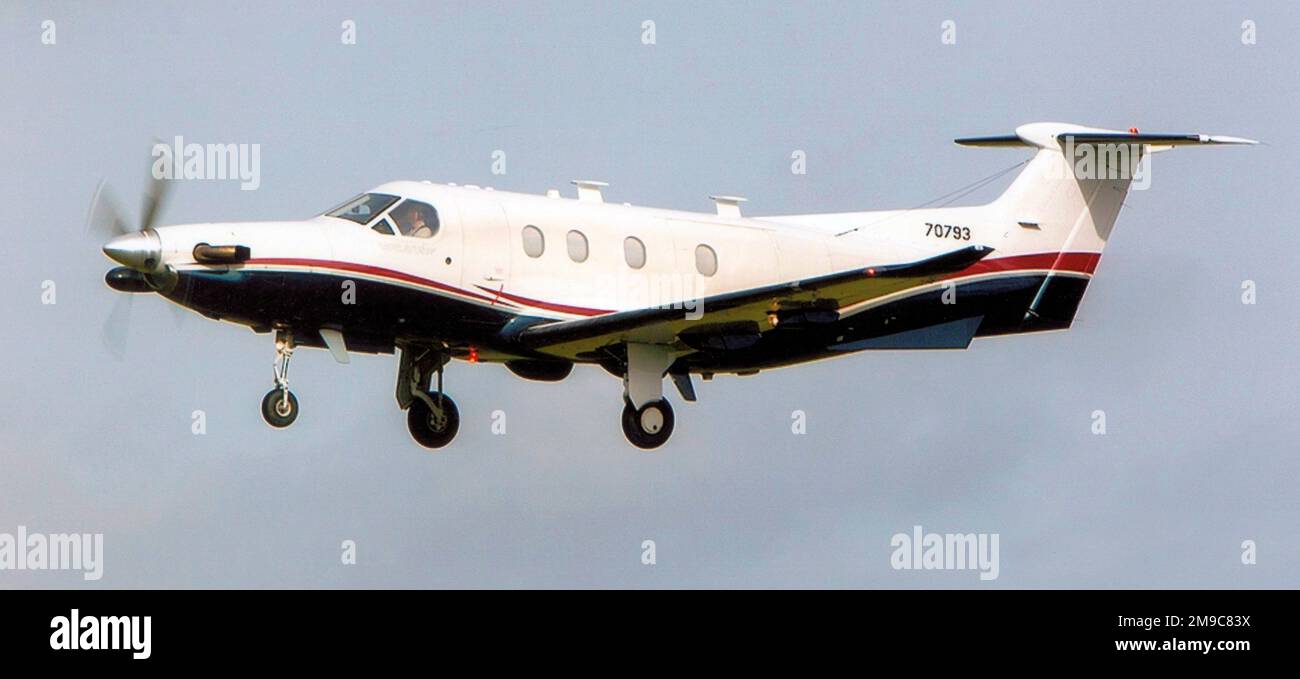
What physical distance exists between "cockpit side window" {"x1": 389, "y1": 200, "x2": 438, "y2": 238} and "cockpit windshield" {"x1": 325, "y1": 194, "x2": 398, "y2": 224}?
0.19 m

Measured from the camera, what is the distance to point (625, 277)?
2962cm

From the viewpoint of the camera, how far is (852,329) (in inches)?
1226

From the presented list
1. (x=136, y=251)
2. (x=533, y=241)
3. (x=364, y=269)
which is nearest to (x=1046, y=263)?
(x=533, y=241)

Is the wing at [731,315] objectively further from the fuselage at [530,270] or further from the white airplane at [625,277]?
the fuselage at [530,270]

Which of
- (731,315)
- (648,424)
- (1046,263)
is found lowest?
(648,424)

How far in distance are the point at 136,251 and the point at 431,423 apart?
539 centimetres

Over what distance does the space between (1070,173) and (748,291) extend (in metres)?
7.54

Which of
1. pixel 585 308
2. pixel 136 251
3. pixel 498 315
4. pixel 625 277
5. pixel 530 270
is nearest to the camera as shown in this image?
pixel 136 251

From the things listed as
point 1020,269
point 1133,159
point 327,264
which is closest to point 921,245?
point 1020,269

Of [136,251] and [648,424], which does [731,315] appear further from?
[136,251]

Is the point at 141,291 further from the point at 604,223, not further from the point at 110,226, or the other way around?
the point at 604,223

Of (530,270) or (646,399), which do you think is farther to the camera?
(646,399)
